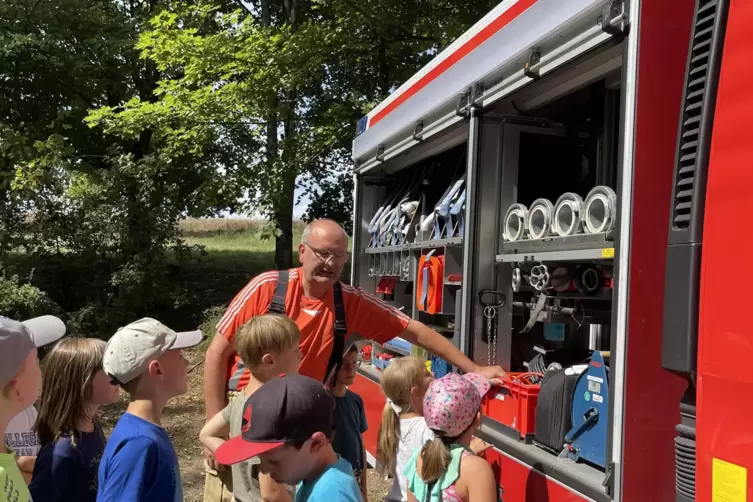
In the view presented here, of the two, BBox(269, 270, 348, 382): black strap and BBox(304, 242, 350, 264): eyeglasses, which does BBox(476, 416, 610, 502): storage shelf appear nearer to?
BBox(269, 270, 348, 382): black strap

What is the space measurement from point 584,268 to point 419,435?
109cm

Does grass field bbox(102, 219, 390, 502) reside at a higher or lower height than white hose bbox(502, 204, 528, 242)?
lower

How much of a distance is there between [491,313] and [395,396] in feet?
2.04

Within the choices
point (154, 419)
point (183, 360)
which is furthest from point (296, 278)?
point (154, 419)

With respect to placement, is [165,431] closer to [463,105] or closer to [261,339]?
[261,339]

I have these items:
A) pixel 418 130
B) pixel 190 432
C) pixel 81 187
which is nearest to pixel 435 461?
pixel 418 130

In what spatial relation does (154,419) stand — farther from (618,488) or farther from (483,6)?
(483,6)

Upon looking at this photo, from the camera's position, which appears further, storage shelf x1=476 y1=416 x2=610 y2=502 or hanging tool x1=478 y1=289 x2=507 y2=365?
hanging tool x1=478 y1=289 x2=507 y2=365

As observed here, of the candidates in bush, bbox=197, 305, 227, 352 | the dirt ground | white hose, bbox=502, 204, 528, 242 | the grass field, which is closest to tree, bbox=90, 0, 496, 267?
bush, bbox=197, 305, 227, 352

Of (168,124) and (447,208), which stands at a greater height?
(168,124)

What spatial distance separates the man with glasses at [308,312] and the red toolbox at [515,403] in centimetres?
10

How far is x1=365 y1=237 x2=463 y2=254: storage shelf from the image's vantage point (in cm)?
376

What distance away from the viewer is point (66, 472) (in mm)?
2373

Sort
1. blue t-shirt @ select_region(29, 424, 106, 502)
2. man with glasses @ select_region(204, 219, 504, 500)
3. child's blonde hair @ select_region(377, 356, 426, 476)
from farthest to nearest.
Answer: child's blonde hair @ select_region(377, 356, 426, 476) → man with glasses @ select_region(204, 219, 504, 500) → blue t-shirt @ select_region(29, 424, 106, 502)
